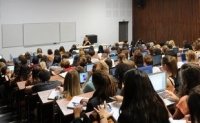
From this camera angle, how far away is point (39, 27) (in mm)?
13867

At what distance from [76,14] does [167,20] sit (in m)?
5.26

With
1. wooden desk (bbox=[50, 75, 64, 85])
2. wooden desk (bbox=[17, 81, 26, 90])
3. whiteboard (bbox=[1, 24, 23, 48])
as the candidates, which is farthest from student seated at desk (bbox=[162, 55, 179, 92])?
whiteboard (bbox=[1, 24, 23, 48])

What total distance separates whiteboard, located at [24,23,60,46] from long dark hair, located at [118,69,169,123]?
11801 mm

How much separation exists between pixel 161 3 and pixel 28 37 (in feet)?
25.8

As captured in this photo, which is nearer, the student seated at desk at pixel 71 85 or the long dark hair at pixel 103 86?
the long dark hair at pixel 103 86

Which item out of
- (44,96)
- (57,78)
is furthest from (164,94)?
(57,78)

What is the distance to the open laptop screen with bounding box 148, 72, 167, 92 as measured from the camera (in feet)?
13.8

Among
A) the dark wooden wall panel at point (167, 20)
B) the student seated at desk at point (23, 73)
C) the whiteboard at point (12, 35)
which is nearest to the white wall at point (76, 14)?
the whiteboard at point (12, 35)

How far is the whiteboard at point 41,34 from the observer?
1354 centimetres

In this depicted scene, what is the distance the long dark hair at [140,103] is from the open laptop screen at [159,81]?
5.90ft

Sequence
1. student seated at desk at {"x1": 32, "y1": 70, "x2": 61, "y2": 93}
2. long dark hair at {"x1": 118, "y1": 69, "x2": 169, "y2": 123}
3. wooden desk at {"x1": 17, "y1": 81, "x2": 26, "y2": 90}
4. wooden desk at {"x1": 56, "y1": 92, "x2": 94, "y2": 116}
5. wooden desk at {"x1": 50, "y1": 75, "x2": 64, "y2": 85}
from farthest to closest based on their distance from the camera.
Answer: wooden desk at {"x1": 50, "y1": 75, "x2": 64, "y2": 85} → wooden desk at {"x1": 17, "y1": 81, "x2": 26, "y2": 90} → student seated at desk at {"x1": 32, "y1": 70, "x2": 61, "y2": 93} → wooden desk at {"x1": 56, "y1": 92, "x2": 94, "y2": 116} → long dark hair at {"x1": 118, "y1": 69, "x2": 169, "y2": 123}

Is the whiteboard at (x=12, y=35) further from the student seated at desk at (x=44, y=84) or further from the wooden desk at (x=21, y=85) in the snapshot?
the student seated at desk at (x=44, y=84)

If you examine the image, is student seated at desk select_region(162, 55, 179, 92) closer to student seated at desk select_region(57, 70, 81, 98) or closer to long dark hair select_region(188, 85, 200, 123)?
student seated at desk select_region(57, 70, 81, 98)

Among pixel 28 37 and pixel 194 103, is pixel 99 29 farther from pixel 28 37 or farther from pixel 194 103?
pixel 194 103
